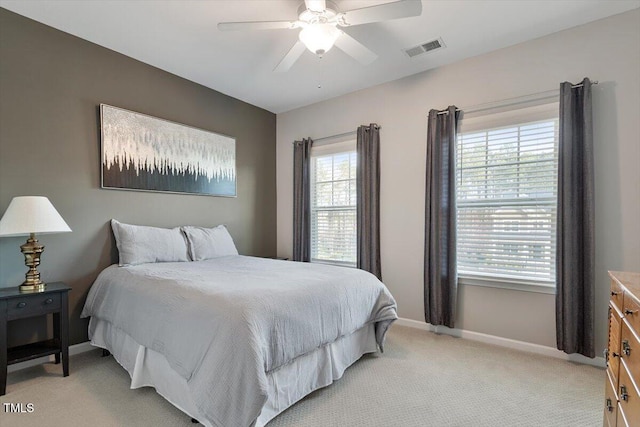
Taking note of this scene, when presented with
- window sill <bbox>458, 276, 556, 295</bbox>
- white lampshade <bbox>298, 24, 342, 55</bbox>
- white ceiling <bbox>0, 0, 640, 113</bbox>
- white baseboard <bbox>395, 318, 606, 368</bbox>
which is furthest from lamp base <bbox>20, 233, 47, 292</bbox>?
window sill <bbox>458, 276, 556, 295</bbox>

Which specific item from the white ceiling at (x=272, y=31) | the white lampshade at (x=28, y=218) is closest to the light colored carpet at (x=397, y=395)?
the white lampshade at (x=28, y=218)

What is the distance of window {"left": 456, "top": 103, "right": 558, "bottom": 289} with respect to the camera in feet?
9.05

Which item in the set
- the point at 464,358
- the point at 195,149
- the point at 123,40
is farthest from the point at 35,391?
the point at 464,358

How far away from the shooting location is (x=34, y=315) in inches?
88.1

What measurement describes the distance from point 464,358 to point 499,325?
1.91ft

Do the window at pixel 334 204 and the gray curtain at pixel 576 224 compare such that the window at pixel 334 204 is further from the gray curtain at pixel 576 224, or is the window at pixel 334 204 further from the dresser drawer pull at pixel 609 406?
the dresser drawer pull at pixel 609 406

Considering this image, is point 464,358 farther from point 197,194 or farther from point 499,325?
point 197,194

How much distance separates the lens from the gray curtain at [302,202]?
14.2 feet

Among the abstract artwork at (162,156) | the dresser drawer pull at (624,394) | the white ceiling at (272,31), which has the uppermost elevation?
the white ceiling at (272,31)

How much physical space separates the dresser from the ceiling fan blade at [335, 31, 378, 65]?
211 cm

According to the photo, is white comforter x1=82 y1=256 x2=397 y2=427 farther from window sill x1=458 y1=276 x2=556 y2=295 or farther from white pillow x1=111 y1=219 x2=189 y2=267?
window sill x1=458 y1=276 x2=556 y2=295

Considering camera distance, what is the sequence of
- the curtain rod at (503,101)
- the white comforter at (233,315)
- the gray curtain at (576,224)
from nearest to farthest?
the white comforter at (233,315) < the gray curtain at (576,224) < the curtain rod at (503,101)

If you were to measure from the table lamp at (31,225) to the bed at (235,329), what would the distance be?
0.45 m

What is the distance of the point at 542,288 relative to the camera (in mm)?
2750
